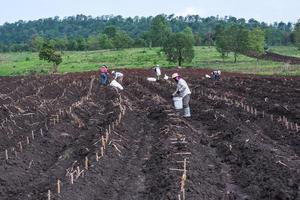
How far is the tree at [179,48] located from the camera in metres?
52.9

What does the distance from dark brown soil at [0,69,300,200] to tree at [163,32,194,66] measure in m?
30.4

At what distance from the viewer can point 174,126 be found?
15.8 meters

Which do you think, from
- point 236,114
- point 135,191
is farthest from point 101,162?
point 236,114

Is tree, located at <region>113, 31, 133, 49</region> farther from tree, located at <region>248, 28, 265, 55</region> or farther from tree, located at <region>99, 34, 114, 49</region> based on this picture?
tree, located at <region>248, 28, 265, 55</region>

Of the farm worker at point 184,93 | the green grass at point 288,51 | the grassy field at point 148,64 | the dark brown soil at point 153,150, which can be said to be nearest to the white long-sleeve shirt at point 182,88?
the farm worker at point 184,93

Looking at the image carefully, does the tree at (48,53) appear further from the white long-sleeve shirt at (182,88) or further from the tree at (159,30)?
the tree at (159,30)

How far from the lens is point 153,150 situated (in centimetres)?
1319

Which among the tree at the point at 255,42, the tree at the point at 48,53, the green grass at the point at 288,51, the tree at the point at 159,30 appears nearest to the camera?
the tree at the point at 48,53

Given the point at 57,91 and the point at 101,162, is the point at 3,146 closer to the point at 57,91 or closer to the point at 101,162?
the point at 101,162

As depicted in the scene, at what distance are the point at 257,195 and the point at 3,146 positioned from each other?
740 cm

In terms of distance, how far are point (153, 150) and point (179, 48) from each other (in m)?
41.2

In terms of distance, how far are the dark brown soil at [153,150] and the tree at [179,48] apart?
30.4m

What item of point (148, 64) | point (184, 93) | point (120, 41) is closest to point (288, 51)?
point (120, 41)

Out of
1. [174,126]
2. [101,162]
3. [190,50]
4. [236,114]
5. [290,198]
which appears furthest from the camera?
[190,50]
